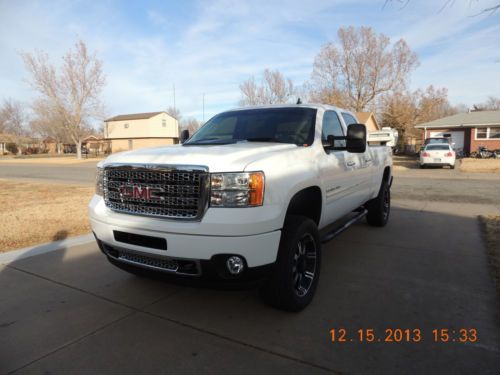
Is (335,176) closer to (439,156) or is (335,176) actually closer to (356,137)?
(356,137)

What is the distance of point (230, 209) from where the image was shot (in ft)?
9.48

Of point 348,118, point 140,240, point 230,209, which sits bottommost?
point 140,240

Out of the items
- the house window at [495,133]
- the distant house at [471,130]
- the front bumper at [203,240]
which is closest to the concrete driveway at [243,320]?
the front bumper at [203,240]

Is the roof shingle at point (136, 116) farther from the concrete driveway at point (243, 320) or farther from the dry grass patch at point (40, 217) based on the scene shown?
the concrete driveway at point (243, 320)

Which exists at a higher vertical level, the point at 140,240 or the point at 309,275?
the point at 140,240

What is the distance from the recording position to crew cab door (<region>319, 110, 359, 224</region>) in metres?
4.12

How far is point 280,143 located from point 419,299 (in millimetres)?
2107

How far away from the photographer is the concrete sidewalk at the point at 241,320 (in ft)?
9.18

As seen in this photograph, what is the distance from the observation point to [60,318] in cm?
353

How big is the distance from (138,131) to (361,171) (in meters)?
59.9

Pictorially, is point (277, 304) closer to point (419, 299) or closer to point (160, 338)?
point (160, 338)

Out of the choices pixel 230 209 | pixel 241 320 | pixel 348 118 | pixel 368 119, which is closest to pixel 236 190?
pixel 230 209

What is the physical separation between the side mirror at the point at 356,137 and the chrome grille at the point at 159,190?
195cm

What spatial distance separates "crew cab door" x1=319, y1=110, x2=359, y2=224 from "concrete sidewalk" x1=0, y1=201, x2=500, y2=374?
77 centimetres
